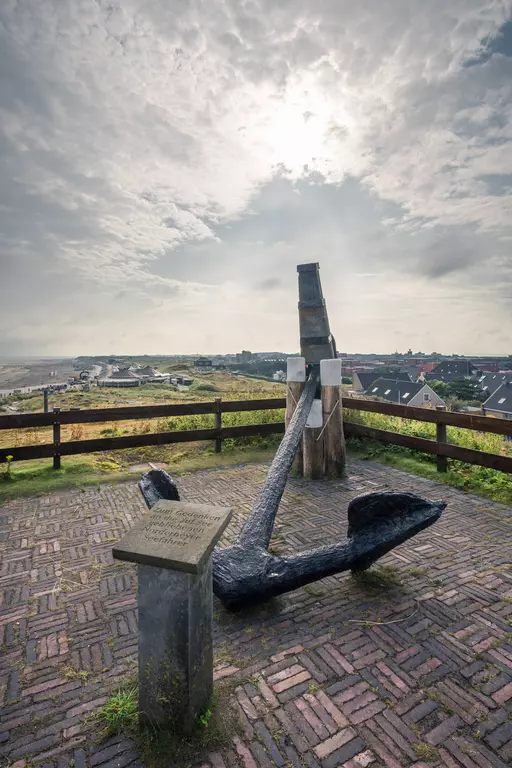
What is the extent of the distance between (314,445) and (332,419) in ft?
1.54

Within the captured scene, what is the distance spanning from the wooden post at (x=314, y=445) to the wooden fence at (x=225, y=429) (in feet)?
4.14

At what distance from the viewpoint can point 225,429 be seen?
7.42 m

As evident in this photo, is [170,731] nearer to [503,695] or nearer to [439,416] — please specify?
[503,695]

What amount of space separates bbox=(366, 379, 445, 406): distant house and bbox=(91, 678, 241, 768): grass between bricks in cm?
4281

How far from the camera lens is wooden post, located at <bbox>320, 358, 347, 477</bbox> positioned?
239 inches

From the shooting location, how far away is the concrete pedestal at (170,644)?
184cm

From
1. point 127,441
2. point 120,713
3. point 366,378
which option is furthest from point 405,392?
point 120,713

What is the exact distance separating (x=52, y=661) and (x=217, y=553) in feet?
3.75

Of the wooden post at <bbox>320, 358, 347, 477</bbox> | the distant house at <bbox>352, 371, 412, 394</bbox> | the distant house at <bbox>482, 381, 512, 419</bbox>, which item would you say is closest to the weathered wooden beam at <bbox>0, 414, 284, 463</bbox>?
the wooden post at <bbox>320, 358, 347, 477</bbox>

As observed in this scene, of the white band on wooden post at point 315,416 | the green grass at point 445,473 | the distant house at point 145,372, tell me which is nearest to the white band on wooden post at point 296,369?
the white band on wooden post at point 315,416

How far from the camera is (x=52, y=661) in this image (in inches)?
97.4

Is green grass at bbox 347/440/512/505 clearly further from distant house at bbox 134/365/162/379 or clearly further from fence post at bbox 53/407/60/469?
distant house at bbox 134/365/162/379

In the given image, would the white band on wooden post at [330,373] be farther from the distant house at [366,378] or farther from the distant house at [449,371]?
the distant house at [449,371]

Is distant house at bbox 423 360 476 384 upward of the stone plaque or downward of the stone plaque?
downward
